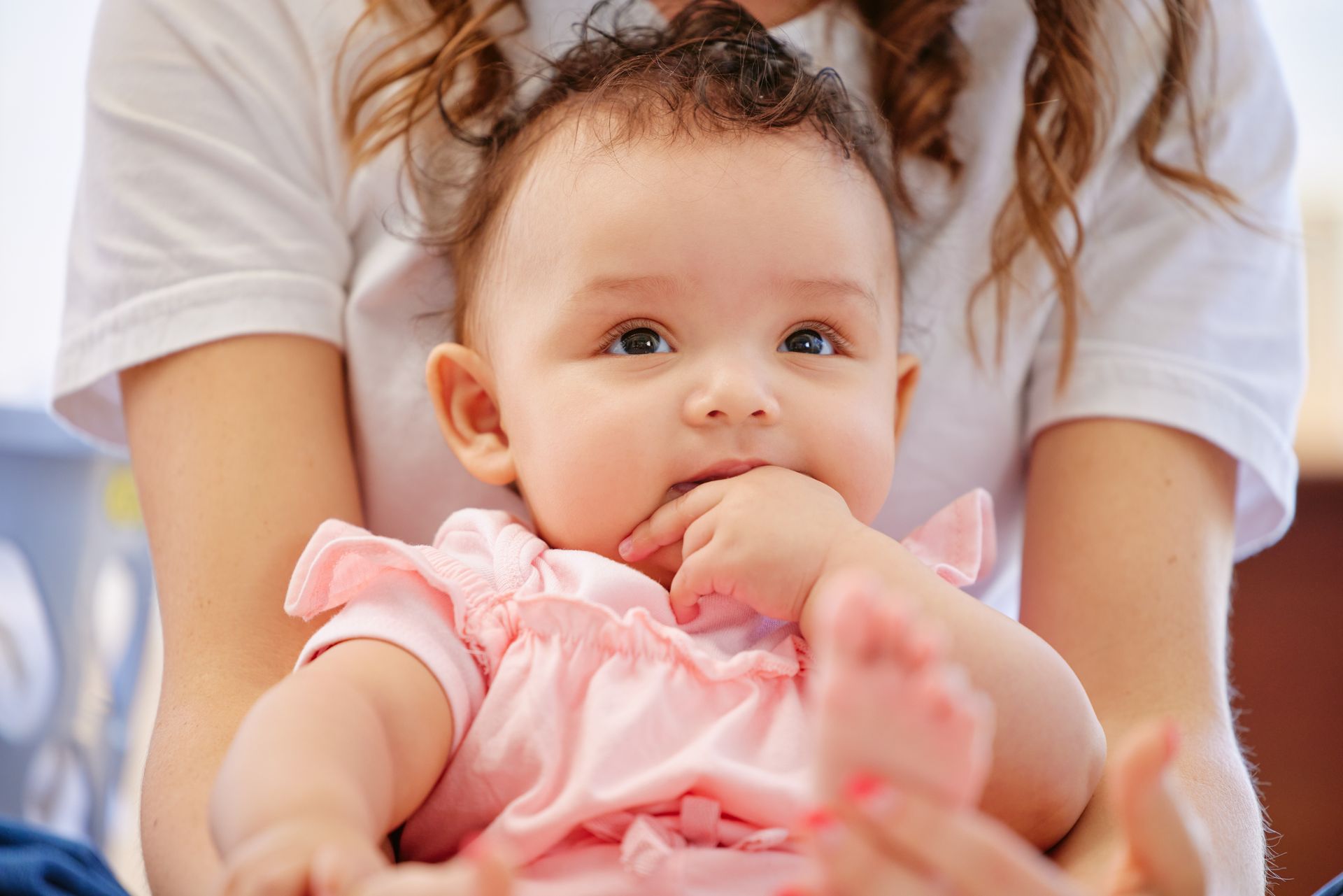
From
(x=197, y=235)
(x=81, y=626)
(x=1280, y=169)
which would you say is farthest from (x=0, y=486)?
(x=1280, y=169)

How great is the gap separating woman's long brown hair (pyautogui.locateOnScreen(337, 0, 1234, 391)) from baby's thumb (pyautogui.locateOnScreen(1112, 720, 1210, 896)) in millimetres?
632

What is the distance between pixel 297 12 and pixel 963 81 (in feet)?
→ 1.99

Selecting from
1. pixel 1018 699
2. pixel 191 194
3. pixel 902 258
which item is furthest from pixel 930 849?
pixel 191 194

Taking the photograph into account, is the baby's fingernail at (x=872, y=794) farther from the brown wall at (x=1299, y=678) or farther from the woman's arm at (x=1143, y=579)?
the brown wall at (x=1299, y=678)

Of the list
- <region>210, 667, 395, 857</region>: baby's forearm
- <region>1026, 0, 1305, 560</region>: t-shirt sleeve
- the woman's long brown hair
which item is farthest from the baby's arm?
<region>1026, 0, 1305, 560</region>: t-shirt sleeve

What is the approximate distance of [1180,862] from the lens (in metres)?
0.56

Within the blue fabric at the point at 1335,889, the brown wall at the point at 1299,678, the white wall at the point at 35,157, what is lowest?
the brown wall at the point at 1299,678

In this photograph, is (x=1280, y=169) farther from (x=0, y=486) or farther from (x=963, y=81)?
(x=0, y=486)

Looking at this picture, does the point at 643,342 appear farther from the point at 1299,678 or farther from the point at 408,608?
the point at 1299,678

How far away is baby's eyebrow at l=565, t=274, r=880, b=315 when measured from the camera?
843 mm

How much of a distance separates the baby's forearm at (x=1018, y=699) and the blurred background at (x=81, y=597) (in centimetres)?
167

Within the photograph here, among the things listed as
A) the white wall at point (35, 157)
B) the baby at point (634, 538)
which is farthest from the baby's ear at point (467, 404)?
the white wall at point (35, 157)

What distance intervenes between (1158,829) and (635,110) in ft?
1.98

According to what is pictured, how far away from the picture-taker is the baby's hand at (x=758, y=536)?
0.77m
